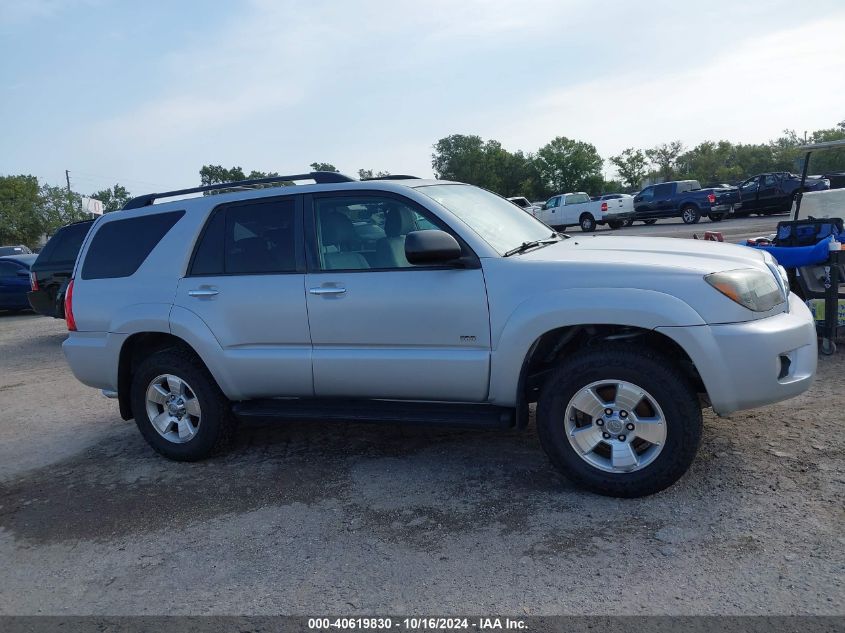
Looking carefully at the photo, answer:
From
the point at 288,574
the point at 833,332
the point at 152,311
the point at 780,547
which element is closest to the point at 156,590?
the point at 288,574

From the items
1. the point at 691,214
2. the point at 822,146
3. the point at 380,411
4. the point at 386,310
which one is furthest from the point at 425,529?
the point at 691,214

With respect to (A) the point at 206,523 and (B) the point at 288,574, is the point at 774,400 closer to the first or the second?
(B) the point at 288,574

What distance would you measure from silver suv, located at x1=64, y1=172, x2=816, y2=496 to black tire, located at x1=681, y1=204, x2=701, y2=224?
2478 cm

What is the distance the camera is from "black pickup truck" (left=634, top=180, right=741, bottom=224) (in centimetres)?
2723

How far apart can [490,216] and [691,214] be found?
25.5 m

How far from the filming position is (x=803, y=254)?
6406mm

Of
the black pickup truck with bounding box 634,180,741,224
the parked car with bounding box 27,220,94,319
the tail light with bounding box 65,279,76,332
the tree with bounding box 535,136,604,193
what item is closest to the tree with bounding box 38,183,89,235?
the tree with bounding box 535,136,604,193

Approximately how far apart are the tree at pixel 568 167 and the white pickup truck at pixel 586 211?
144 feet

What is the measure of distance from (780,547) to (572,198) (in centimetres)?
→ 3037

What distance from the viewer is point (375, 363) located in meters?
4.38

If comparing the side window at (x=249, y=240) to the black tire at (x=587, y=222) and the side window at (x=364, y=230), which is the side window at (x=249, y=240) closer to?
the side window at (x=364, y=230)

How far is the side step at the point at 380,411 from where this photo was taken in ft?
13.5

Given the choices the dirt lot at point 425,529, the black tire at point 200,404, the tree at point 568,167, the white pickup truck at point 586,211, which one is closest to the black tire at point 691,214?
the white pickup truck at point 586,211

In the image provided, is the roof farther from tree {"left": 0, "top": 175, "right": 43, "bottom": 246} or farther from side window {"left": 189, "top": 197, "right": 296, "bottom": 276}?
tree {"left": 0, "top": 175, "right": 43, "bottom": 246}
